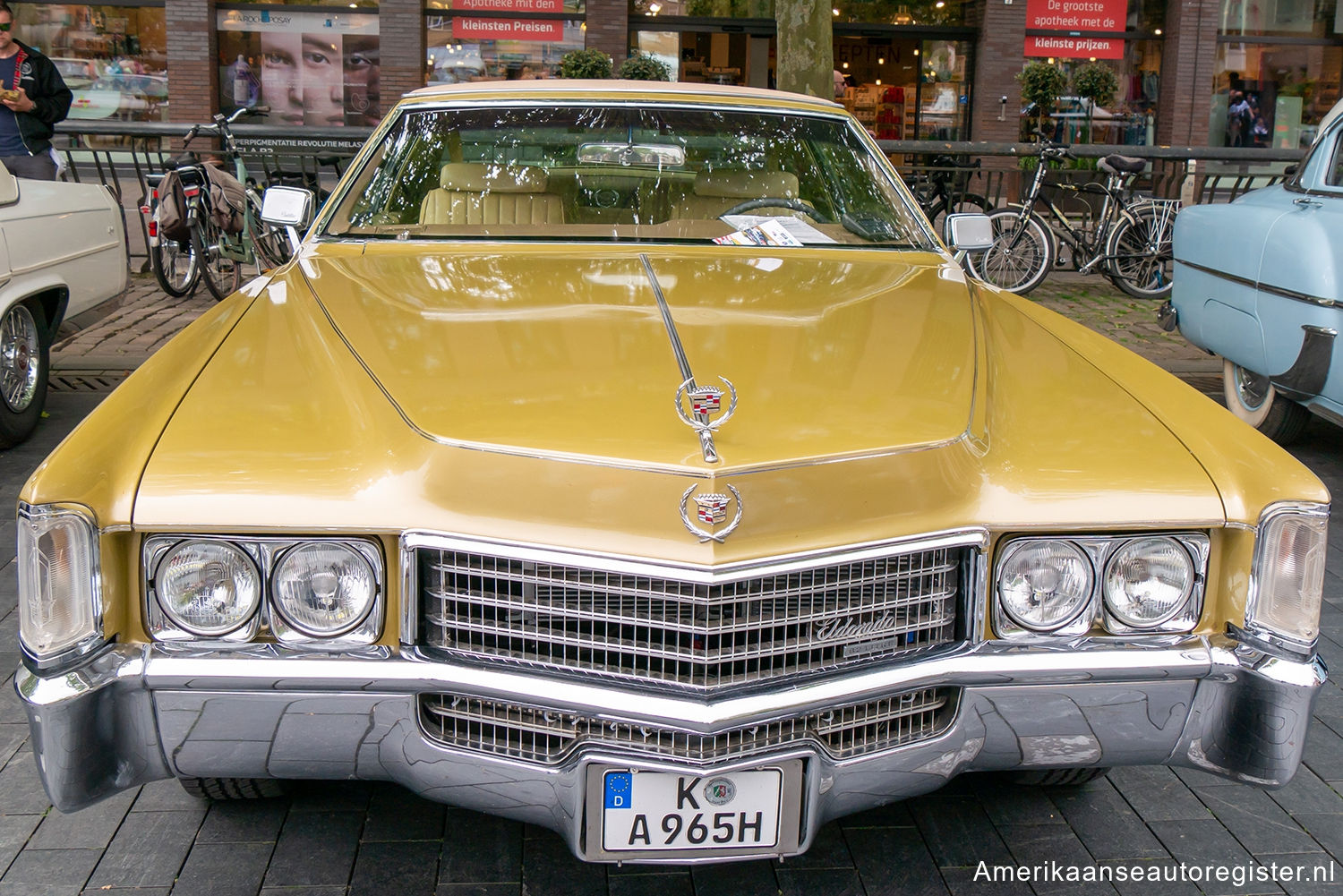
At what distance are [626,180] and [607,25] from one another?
13.0 meters

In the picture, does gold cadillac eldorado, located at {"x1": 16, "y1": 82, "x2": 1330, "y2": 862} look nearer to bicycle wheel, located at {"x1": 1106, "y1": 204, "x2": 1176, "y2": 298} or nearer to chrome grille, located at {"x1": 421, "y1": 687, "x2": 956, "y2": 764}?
chrome grille, located at {"x1": 421, "y1": 687, "x2": 956, "y2": 764}

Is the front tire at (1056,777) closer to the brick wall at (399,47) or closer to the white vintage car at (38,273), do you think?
the white vintage car at (38,273)

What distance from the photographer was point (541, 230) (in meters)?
3.53

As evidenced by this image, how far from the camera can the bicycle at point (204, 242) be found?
8859 millimetres

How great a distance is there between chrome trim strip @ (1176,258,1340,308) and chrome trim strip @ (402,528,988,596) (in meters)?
3.80

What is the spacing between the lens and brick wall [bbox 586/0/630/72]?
15.8 m

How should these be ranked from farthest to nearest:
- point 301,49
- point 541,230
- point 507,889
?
point 301,49, point 541,230, point 507,889

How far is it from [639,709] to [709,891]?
732 millimetres

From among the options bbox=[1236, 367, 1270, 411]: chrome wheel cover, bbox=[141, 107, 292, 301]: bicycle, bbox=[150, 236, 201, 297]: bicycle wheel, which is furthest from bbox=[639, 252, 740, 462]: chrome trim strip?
bbox=[150, 236, 201, 297]: bicycle wheel

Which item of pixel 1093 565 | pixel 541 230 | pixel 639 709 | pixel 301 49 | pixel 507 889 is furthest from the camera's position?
pixel 301 49

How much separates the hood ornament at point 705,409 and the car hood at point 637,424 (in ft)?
0.07

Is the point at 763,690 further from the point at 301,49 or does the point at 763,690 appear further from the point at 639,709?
the point at 301,49

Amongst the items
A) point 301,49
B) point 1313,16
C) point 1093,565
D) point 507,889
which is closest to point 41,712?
point 507,889

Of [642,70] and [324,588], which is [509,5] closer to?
[642,70]
